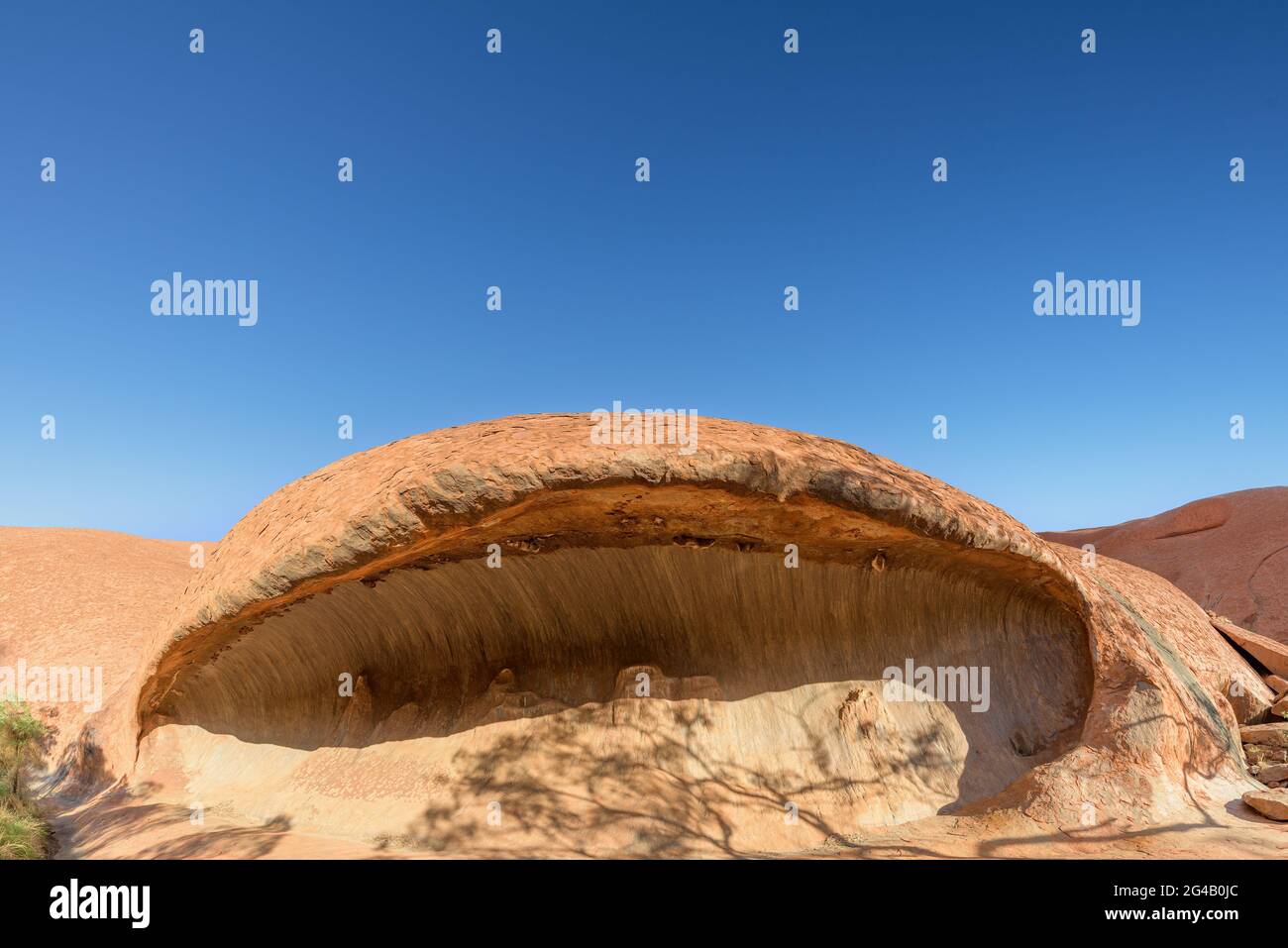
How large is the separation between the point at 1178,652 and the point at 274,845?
647 centimetres

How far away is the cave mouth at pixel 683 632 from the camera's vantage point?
4.48 m

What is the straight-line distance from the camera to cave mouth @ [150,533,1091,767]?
4.48 meters

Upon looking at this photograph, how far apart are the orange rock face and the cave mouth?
0.06 ft

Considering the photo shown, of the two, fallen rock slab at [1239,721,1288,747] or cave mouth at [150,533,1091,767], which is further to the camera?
fallen rock slab at [1239,721,1288,747]

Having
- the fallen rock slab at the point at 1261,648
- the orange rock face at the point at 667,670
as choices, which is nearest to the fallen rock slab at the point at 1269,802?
the orange rock face at the point at 667,670

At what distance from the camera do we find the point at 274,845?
3975 mm

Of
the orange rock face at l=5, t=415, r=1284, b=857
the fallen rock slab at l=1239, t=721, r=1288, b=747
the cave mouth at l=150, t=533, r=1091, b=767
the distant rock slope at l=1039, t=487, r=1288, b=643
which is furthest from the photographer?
the distant rock slope at l=1039, t=487, r=1288, b=643

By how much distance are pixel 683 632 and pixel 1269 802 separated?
3364 millimetres

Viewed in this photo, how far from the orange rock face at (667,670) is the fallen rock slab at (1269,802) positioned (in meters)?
0.14

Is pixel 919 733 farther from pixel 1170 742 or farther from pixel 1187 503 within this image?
pixel 1187 503

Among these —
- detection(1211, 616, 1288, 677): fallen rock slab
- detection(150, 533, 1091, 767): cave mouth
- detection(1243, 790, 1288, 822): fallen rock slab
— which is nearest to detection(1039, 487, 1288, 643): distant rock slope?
detection(1211, 616, 1288, 677): fallen rock slab

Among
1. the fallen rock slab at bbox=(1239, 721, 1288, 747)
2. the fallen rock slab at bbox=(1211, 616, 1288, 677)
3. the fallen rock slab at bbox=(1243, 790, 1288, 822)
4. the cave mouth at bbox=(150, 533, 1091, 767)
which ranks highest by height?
the cave mouth at bbox=(150, 533, 1091, 767)

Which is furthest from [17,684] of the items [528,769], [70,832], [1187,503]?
[1187,503]

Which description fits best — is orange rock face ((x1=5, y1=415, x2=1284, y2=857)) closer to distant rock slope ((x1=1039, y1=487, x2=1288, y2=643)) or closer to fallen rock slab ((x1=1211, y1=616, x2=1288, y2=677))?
fallen rock slab ((x1=1211, y1=616, x2=1288, y2=677))
